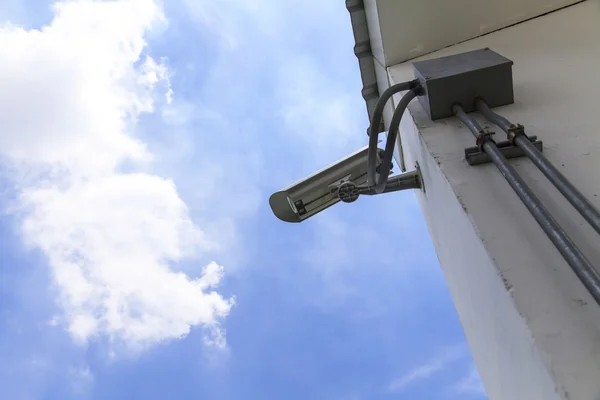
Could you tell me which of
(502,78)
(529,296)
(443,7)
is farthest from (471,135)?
(443,7)

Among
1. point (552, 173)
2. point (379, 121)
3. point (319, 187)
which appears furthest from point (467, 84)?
point (319, 187)

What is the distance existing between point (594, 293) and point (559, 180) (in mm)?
224

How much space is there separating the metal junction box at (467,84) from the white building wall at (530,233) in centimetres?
4

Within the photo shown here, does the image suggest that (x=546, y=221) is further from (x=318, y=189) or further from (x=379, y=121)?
(x=318, y=189)

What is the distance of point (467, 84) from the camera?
122cm

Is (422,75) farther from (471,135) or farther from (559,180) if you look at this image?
(559,180)

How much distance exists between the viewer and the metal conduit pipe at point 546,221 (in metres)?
0.66

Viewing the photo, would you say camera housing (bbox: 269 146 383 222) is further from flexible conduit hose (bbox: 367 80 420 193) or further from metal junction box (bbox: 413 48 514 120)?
metal junction box (bbox: 413 48 514 120)

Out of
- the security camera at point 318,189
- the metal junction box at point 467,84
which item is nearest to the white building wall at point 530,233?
the metal junction box at point 467,84

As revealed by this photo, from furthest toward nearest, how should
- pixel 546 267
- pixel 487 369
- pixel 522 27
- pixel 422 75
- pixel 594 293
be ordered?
pixel 522 27 < pixel 422 75 < pixel 487 369 < pixel 546 267 < pixel 594 293

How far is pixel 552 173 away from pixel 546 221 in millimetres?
104

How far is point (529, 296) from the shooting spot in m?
0.74

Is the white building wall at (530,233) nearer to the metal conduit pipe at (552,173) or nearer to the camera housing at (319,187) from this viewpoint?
the metal conduit pipe at (552,173)

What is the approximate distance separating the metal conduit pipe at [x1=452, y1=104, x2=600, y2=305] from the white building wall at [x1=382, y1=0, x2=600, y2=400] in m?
0.05
